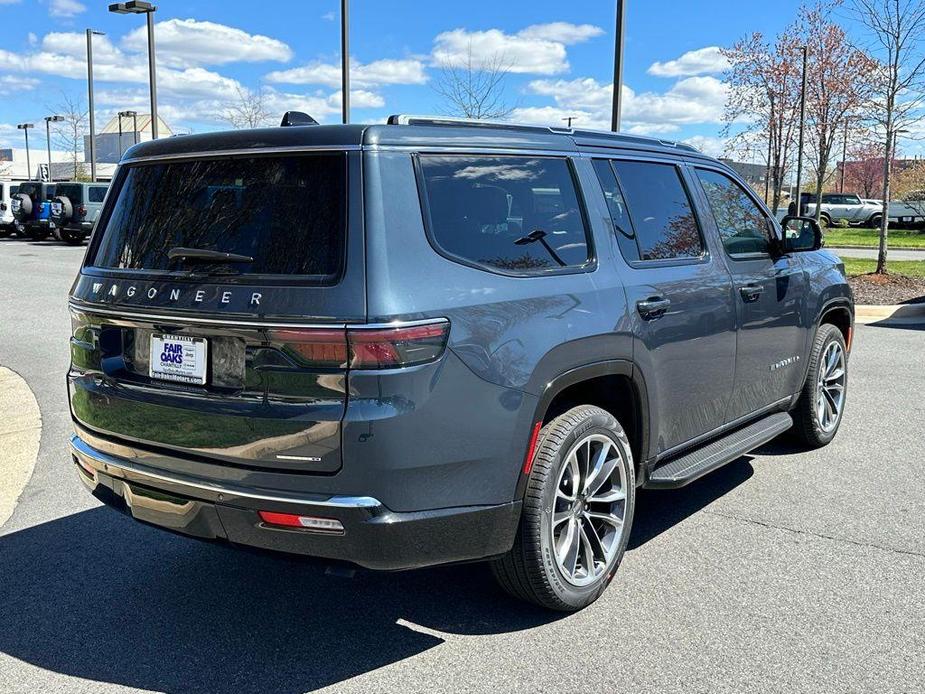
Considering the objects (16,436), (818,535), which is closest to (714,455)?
(818,535)

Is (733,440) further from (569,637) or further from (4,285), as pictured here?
(4,285)

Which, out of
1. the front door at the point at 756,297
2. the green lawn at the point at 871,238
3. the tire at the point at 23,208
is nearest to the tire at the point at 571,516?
the front door at the point at 756,297

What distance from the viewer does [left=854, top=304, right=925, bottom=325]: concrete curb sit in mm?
12352

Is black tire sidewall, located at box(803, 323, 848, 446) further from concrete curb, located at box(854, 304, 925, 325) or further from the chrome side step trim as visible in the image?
concrete curb, located at box(854, 304, 925, 325)

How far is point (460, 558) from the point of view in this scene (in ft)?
10.6

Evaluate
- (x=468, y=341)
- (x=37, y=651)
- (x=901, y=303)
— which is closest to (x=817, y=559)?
(x=468, y=341)

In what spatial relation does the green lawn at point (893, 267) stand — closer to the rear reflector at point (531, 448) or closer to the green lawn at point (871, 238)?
the green lawn at point (871, 238)

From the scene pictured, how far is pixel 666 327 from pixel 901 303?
10.7m

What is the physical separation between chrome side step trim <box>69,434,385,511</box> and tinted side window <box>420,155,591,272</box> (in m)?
0.94

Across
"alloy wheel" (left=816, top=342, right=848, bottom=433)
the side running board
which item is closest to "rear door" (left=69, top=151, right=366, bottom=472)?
the side running board

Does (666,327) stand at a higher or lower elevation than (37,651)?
higher

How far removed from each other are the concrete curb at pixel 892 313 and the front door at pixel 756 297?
7576 millimetres

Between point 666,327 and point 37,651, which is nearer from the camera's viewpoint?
point 37,651

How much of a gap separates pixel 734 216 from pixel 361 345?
2921 mm
